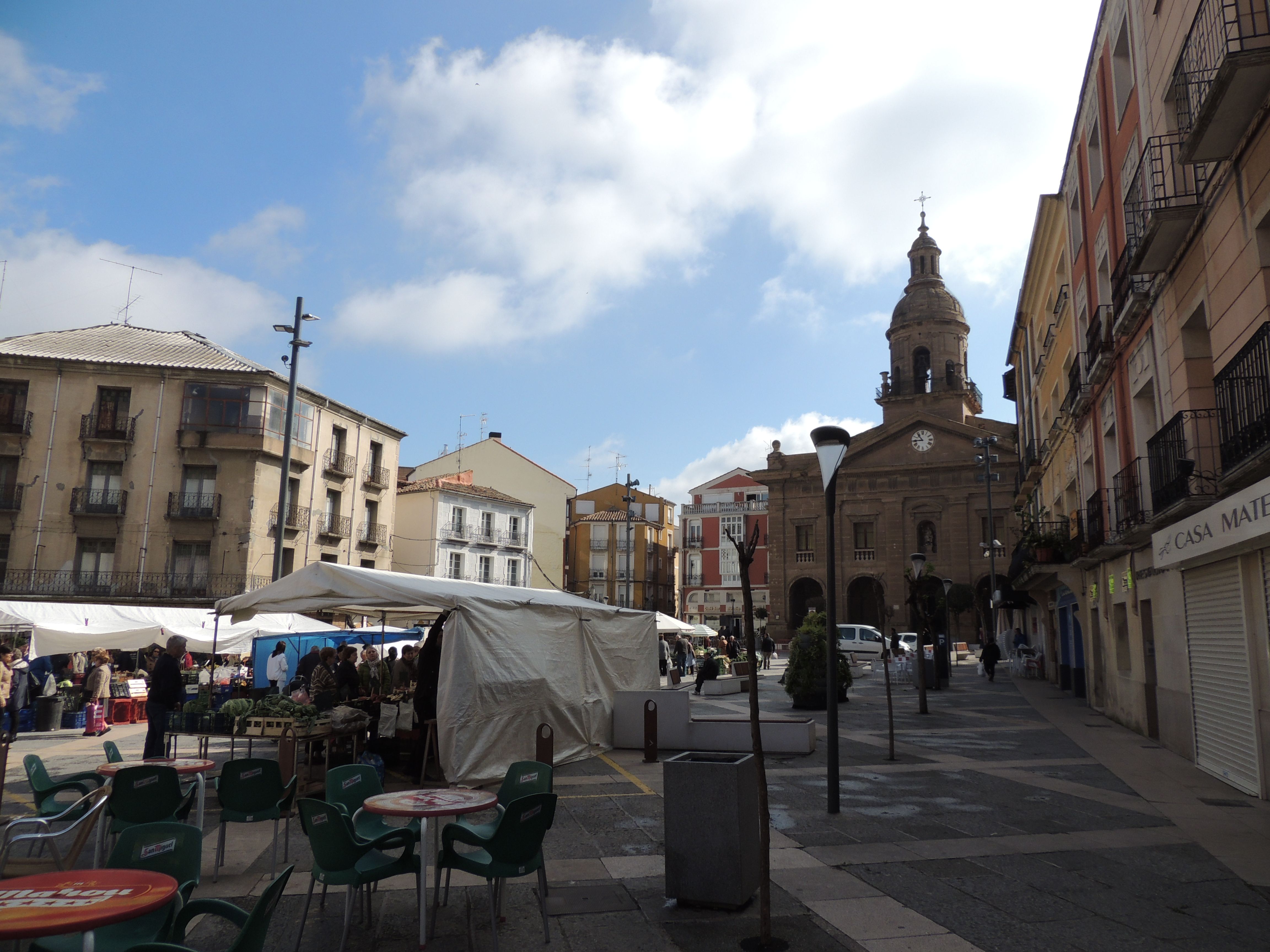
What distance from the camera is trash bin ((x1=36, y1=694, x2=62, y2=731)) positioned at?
53.1 ft

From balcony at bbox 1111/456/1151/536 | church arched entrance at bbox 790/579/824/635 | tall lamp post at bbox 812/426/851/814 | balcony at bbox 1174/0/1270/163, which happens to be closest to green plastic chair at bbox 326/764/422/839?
tall lamp post at bbox 812/426/851/814

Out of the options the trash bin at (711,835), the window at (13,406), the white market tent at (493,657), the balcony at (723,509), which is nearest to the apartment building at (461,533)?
the window at (13,406)

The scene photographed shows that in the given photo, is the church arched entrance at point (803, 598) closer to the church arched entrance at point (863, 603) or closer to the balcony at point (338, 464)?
the church arched entrance at point (863, 603)

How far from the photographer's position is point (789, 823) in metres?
8.18

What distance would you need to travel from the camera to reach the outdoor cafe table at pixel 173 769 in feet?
20.2

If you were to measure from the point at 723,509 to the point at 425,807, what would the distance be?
6453cm

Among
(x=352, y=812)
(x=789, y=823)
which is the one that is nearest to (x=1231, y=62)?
(x=789, y=823)

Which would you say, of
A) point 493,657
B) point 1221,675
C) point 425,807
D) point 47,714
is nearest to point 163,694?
point 493,657

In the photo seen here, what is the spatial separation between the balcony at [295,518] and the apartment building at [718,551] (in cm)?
3608

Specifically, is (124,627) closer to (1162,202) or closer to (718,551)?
(1162,202)

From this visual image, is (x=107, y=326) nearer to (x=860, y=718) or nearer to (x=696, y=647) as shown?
(x=696, y=647)

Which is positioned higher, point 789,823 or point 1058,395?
Answer: point 1058,395

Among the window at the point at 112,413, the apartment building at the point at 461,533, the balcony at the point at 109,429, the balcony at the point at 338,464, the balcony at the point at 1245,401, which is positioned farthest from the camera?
the apartment building at the point at 461,533

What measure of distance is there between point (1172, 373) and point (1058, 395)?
1161 cm
